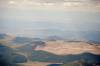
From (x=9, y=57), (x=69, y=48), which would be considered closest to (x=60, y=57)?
(x=69, y=48)

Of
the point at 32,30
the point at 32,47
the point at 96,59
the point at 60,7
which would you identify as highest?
the point at 60,7

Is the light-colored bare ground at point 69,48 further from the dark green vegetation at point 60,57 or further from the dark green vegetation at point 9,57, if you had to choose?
the dark green vegetation at point 9,57

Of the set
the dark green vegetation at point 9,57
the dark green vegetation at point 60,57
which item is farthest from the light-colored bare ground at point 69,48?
the dark green vegetation at point 9,57

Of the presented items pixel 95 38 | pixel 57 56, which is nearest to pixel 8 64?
pixel 57 56

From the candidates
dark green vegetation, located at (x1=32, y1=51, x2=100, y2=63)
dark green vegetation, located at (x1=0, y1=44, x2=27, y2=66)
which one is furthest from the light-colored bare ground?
dark green vegetation, located at (x1=0, y1=44, x2=27, y2=66)

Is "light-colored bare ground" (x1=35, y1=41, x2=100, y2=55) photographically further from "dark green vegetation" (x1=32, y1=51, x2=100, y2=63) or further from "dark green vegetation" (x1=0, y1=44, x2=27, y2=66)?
"dark green vegetation" (x1=0, y1=44, x2=27, y2=66)

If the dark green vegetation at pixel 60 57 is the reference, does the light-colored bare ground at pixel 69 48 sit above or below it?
above

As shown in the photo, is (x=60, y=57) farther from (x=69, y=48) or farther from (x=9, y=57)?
(x=9, y=57)

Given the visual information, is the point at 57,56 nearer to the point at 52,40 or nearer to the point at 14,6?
the point at 52,40
